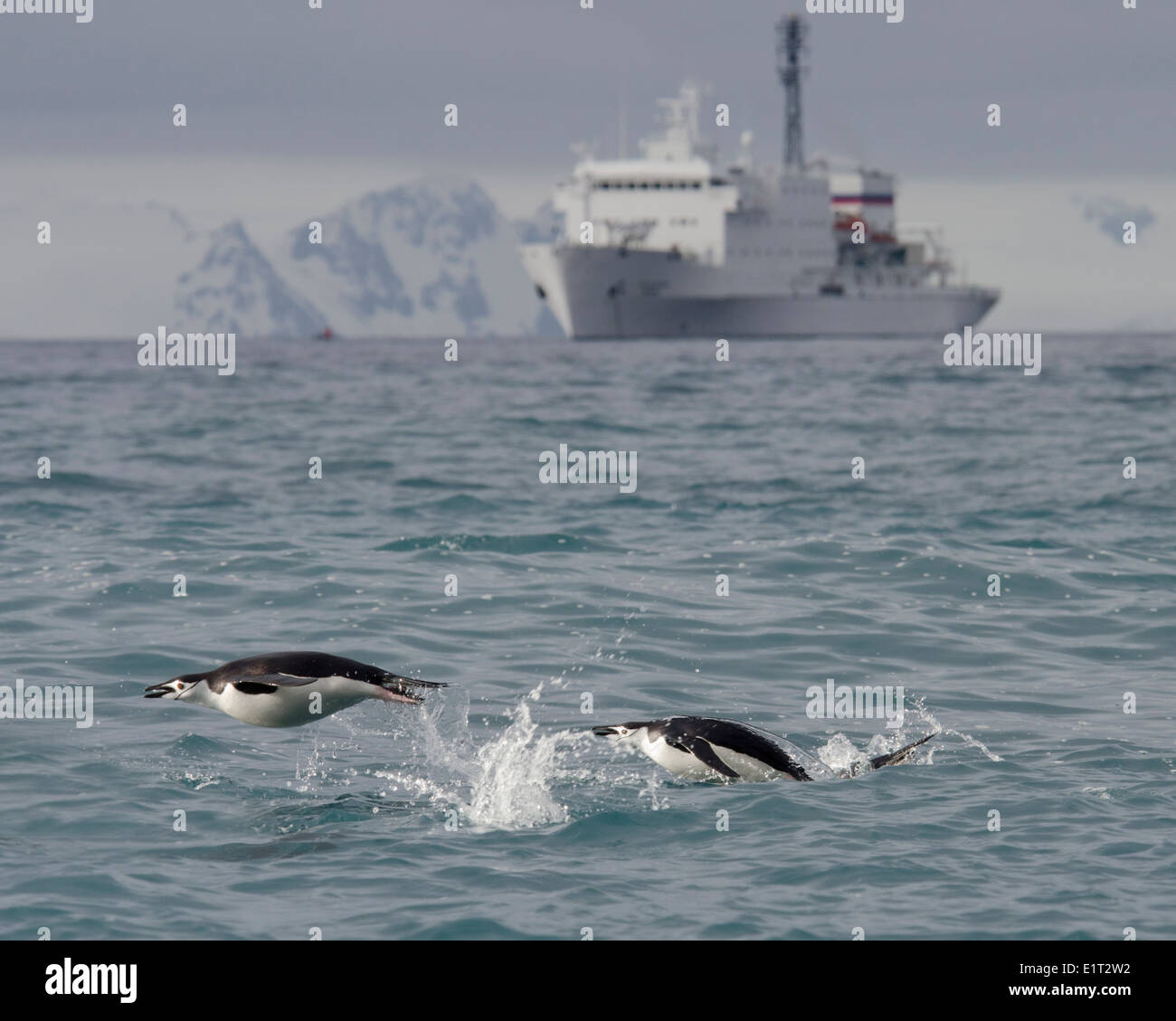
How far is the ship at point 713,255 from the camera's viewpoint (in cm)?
11212

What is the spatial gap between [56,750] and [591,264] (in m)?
100.0

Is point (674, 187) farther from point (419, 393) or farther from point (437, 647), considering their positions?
point (437, 647)

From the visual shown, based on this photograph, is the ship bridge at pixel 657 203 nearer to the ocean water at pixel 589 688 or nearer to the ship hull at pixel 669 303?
the ship hull at pixel 669 303

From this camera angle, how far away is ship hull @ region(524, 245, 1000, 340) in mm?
110250

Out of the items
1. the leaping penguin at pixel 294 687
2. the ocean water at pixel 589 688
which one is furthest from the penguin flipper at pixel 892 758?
the leaping penguin at pixel 294 687

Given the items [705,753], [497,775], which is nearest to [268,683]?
[497,775]

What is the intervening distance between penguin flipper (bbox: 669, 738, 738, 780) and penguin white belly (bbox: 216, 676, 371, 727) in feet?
6.75

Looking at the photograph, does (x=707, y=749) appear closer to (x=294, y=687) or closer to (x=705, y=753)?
(x=705, y=753)

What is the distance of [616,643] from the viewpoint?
14.4 metres

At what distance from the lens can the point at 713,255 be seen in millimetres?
117812

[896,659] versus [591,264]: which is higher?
[591,264]

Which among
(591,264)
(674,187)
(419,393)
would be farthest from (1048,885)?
(674,187)

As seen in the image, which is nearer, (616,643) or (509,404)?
(616,643)

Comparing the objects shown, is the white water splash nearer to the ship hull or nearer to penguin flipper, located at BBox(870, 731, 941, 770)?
penguin flipper, located at BBox(870, 731, 941, 770)
